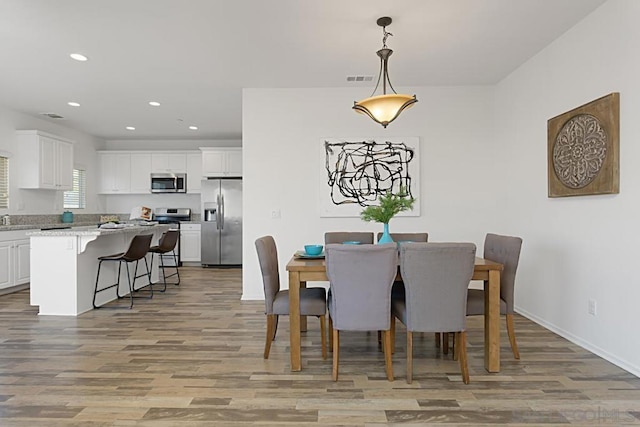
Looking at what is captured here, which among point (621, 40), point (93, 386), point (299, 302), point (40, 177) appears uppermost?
point (621, 40)

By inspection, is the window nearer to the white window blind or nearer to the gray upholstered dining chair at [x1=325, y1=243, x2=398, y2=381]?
the white window blind

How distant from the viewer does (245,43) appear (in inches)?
134

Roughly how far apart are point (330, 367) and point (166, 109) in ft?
15.1

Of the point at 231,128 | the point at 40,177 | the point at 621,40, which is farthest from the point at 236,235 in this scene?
the point at 621,40

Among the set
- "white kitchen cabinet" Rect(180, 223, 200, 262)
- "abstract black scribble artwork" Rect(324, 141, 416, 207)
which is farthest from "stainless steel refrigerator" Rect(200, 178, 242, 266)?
"abstract black scribble artwork" Rect(324, 141, 416, 207)

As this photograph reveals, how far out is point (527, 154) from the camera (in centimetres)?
390

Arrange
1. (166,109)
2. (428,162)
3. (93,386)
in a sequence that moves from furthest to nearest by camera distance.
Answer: (166,109) → (428,162) → (93,386)

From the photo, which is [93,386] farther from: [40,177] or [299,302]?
[40,177]

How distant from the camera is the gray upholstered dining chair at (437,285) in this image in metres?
2.33

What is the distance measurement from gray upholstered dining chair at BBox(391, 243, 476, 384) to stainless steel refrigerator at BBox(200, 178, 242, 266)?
5205 mm

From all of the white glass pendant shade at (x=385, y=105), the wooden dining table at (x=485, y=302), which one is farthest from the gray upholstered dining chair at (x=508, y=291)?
the white glass pendant shade at (x=385, y=105)

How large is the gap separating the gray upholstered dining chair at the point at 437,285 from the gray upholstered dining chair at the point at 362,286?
11 cm

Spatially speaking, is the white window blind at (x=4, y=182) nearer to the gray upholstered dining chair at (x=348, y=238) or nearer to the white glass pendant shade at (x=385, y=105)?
the gray upholstered dining chair at (x=348, y=238)

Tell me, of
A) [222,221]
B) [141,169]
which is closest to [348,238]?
[222,221]
